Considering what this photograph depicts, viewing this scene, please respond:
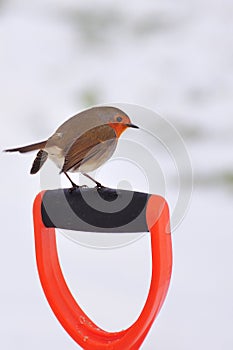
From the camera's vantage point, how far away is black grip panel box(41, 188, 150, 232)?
727 mm

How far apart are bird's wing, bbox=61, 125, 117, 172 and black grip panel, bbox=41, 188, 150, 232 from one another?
0.09 ft

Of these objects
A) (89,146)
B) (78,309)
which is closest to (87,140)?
(89,146)

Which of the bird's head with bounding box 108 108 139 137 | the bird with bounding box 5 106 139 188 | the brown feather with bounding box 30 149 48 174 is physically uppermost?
the bird's head with bounding box 108 108 139 137

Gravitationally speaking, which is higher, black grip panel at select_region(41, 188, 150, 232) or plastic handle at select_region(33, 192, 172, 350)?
black grip panel at select_region(41, 188, 150, 232)

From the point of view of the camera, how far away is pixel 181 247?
119 centimetres

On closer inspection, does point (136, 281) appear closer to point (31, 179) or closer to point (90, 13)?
point (31, 179)

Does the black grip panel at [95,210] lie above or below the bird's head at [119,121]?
below

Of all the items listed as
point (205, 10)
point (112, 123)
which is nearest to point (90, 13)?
point (205, 10)

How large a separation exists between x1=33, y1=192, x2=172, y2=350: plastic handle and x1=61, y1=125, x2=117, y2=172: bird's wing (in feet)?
0.14

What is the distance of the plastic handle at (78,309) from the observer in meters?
0.72

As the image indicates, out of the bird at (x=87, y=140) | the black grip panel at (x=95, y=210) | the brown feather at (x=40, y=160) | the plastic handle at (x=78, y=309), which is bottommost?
the plastic handle at (x=78, y=309)

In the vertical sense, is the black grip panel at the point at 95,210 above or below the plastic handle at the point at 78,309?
above

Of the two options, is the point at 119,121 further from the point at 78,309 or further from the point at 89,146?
the point at 78,309

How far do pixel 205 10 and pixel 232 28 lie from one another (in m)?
0.06
